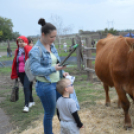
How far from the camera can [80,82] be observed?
6.74m

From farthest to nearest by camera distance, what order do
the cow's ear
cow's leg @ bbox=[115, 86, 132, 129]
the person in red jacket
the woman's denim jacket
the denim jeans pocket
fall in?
the person in red jacket → cow's leg @ bbox=[115, 86, 132, 129] → the cow's ear → the denim jeans pocket → the woman's denim jacket

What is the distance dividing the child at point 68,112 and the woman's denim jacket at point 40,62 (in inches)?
8.4

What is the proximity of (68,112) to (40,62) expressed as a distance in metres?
0.68

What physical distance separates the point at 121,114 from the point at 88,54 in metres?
3.53

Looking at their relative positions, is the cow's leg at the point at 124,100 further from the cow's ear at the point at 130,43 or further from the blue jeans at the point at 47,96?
the blue jeans at the point at 47,96

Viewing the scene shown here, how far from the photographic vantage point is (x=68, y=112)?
213 centimetres

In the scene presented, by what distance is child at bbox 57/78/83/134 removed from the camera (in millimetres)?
2117

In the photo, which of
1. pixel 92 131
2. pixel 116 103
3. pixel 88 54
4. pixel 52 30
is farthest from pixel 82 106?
pixel 88 54

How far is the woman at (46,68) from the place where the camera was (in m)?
2.24

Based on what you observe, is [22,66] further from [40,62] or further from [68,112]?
[68,112]

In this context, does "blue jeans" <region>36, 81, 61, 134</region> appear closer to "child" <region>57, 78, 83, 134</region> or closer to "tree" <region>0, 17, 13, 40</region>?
"child" <region>57, 78, 83, 134</region>

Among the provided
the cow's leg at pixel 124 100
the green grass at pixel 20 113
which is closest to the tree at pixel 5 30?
the green grass at pixel 20 113

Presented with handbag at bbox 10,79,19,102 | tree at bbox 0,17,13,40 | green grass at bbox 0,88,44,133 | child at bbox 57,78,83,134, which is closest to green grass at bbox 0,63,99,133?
green grass at bbox 0,88,44,133

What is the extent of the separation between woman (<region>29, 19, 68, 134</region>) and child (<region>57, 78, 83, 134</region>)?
20cm
